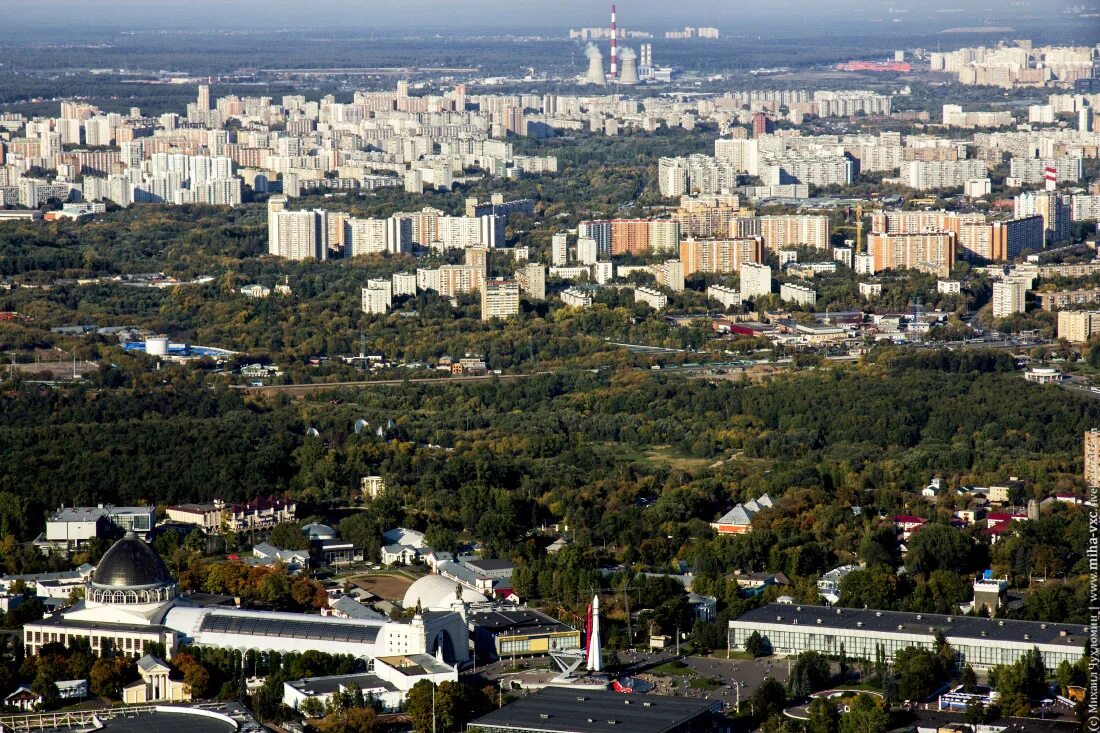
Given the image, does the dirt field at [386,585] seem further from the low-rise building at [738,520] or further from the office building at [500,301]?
the office building at [500,301]

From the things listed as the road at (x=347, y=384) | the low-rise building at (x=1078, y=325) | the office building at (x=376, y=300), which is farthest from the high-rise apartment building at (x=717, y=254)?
the road at (x=347, y=384)

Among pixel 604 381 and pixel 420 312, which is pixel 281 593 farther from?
pixel 420 312

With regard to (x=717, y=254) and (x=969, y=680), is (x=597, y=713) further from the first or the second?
(x=717, y=254)

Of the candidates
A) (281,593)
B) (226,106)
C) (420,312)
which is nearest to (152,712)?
(281,593)

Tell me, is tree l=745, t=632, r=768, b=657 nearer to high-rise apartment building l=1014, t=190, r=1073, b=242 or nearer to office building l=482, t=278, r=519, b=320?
office building l=482, t=278, r=519, b=320

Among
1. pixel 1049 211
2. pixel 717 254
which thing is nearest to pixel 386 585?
pixel 717 254

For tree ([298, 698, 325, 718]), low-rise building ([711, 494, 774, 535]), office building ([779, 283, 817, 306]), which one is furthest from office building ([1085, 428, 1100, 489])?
office building ([779, 283, 817, 306])

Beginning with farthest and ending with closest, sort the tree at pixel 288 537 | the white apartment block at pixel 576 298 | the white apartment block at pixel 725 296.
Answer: the white apartment block at pixel 725 296 → the white apartment block at pixel 576 298 → the tree at pixel 288 537
